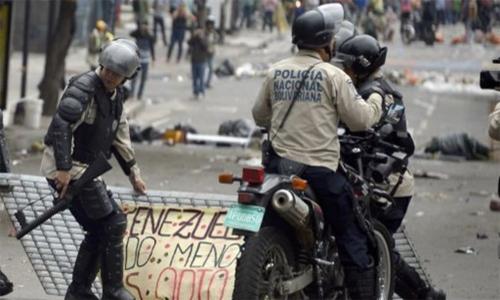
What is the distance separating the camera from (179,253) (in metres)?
8.94

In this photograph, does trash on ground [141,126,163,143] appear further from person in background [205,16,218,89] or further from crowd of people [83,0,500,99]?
person in background [205,16,218,89]

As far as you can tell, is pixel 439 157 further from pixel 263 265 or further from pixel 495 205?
pixel 263 265

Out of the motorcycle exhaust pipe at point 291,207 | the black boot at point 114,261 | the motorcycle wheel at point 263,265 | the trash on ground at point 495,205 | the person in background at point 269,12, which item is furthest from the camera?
the person in background at point 269,12

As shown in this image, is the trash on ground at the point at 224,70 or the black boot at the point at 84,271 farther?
the trash on ground at the point at 224,70

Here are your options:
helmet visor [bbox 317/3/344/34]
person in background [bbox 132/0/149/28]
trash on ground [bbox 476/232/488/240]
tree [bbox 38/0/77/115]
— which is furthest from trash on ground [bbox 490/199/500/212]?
person in background [bbox 132/0/149/28]

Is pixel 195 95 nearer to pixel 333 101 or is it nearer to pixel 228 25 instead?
pixel 228 25

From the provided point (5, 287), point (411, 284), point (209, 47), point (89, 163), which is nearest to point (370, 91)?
point (411, 284)

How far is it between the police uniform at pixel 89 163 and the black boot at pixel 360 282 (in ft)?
4.25

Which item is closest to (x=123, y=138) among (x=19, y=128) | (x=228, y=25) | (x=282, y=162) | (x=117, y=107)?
(x=117, y=107)

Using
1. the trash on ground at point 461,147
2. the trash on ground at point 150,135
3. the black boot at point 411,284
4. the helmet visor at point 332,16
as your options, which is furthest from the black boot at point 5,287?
the trash on ground at point 461,147

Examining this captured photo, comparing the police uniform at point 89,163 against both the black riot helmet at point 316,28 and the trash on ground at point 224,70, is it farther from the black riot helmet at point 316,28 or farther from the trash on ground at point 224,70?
the trash on ground at point 224,70

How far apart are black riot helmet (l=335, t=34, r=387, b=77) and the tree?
16715 mm

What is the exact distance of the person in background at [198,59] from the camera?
34562 mm

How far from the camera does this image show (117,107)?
29.0 feet
